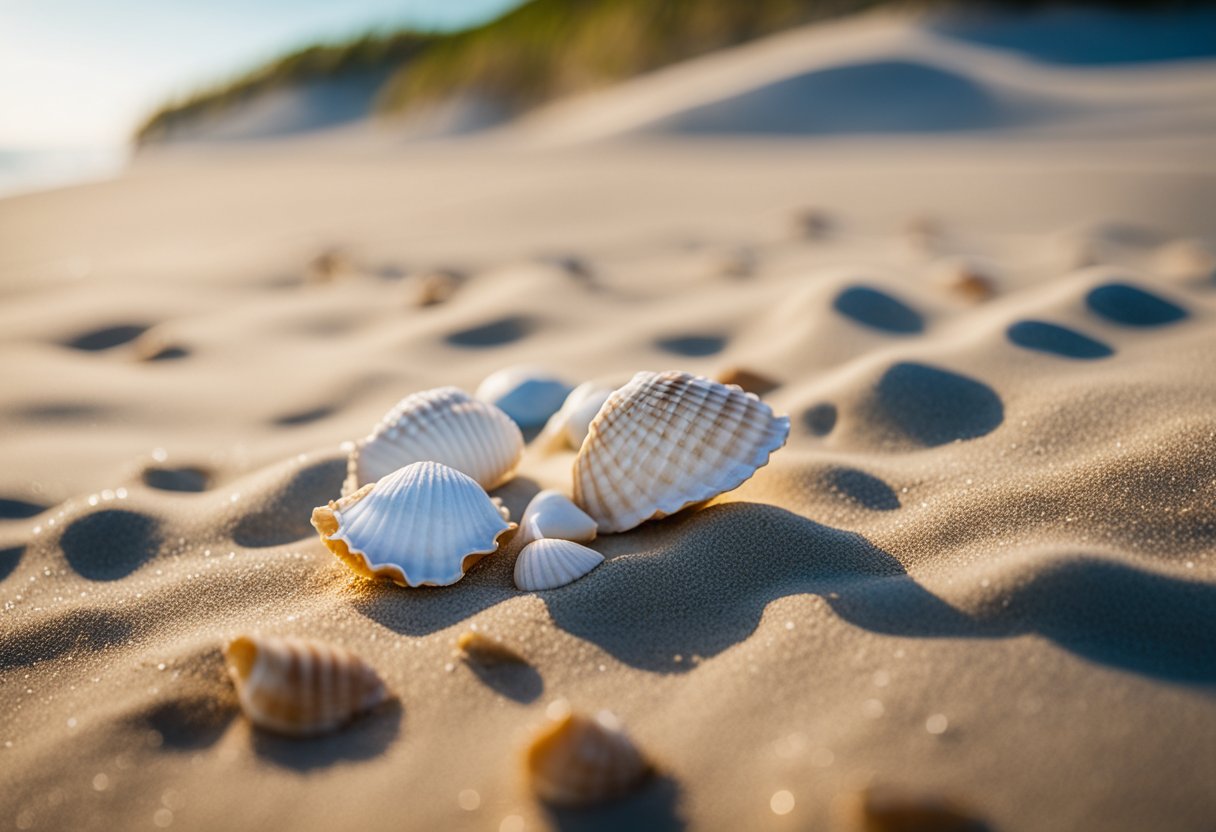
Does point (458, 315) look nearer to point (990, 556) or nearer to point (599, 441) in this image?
point (599, 441)

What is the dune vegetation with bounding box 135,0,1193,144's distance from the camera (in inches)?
580

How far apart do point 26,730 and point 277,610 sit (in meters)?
0.41

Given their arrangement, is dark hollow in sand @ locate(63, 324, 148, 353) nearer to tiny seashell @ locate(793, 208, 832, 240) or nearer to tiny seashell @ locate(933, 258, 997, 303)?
tiny seashell @ locate(793, 208, 832, 240)

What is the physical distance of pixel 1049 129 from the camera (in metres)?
6.84

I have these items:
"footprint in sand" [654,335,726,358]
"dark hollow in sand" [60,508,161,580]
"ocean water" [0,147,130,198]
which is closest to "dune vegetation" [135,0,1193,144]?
"ocean water" [0,147,130,198]

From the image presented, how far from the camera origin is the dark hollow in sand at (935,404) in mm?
2104

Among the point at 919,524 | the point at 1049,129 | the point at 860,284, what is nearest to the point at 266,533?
the point at 919,524

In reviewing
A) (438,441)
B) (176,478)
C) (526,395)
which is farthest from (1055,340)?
(176,478)

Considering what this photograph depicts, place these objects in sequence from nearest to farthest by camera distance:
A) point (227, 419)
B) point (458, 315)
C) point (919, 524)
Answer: point (919, 524), point (227, 419), point (458, 315)

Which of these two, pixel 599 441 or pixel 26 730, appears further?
pixel 599 441

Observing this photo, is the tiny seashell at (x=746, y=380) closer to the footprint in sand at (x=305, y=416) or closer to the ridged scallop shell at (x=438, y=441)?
the ridged scallop shell at (x=438, y=441)

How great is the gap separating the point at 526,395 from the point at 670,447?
2.39 ft

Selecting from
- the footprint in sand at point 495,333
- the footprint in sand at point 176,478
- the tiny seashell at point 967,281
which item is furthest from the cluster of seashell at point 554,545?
the tiny seashell at point 967,281

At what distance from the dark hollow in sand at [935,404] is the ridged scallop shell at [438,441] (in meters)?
0.95
